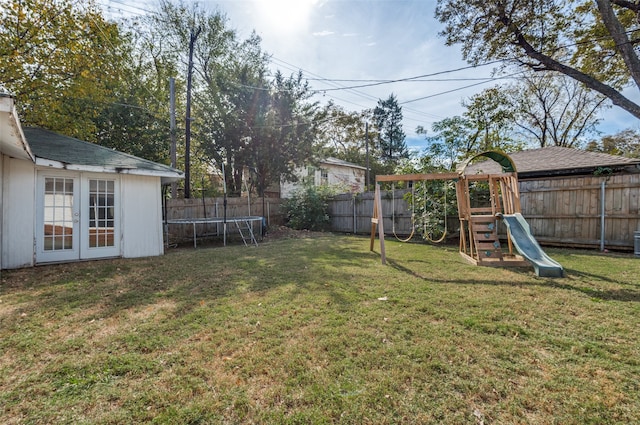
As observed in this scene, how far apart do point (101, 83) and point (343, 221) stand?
11525mm

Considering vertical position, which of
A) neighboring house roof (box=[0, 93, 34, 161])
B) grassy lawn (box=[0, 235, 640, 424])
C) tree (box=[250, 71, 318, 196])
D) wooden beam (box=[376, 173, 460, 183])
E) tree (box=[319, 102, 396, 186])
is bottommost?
grassy lawn (box=[0, 235, 640, 424])

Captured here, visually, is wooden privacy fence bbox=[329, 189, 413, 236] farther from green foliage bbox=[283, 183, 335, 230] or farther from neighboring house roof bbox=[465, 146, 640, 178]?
neighboring house roof bbox=[465, 146, 640, 178]

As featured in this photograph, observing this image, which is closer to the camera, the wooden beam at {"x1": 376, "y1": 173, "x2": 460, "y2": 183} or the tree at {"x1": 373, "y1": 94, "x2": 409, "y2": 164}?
the wooden beam at {"x1": 376, "y1": 173, "x2": 460, "y2": 183}

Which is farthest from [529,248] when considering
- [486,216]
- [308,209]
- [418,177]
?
[308,209]

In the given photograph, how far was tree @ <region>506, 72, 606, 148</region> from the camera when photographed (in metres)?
16.9

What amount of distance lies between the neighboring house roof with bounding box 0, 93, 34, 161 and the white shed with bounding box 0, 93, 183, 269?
0.13 ft

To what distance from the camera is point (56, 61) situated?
33.2 feet

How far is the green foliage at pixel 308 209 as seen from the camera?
1156cm

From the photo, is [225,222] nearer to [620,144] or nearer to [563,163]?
[563,163]

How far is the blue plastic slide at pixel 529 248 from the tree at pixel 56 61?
14.5 meters

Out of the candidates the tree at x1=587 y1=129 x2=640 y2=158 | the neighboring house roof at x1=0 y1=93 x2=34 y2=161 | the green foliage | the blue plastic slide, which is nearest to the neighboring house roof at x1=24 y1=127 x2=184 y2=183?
the neighboring house roof at x1=0 y1=93 x2=34 y2=161

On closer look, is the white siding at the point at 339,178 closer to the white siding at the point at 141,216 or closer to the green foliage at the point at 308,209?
the green foliage at the point at 308,209

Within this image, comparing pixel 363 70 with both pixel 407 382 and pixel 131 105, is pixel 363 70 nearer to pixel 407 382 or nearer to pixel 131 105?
pixel 131 105

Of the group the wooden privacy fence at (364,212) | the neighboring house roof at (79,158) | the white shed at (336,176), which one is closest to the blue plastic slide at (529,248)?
the wooden privacy fence at (364,212)
